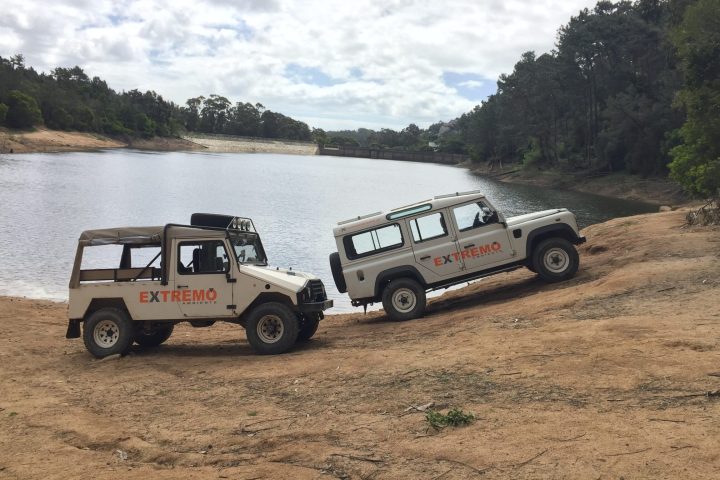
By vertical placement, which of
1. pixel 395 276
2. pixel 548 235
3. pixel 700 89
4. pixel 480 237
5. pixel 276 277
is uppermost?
pixel 700 89

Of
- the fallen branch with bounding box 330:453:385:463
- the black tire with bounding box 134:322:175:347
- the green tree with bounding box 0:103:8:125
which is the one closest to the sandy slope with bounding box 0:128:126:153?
the green tree with bounding box 0:103:8:125

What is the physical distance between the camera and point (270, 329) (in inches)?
448

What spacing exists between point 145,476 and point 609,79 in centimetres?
7687

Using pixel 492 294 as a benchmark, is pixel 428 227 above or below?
above

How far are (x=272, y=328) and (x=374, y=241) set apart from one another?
135 inches

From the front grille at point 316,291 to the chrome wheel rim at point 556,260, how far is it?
5.25 meters

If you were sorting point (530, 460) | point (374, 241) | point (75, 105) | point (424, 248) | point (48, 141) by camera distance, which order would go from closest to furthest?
point (530, 460) → point (424, 248) → point (374, 241) → point (48, 141) → point (75, 105)

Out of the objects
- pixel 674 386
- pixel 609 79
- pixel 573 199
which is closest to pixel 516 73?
pixel 609 79

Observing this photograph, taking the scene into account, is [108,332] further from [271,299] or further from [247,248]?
[271,299]

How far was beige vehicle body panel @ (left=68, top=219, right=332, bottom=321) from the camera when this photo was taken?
11.2 m

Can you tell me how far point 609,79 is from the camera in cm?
7388

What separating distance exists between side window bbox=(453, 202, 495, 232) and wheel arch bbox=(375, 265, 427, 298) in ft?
4.45

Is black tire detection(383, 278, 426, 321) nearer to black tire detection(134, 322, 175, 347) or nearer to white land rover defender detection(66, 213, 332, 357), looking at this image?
white land rover defender detection(66, 213, 332, 357)

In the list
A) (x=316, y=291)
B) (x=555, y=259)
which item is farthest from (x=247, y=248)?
(x=555, y=259)
